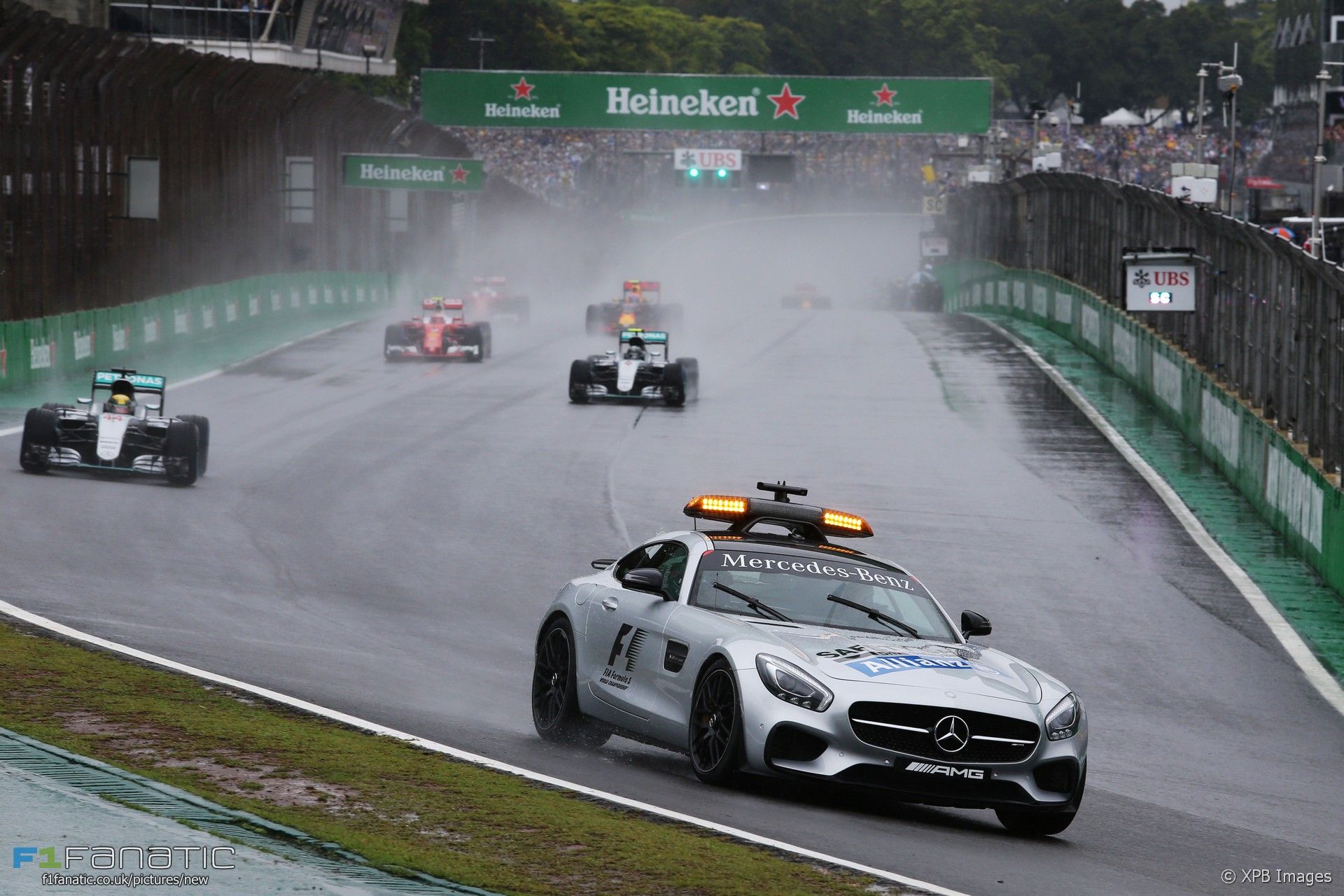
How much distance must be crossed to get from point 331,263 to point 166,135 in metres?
19.8

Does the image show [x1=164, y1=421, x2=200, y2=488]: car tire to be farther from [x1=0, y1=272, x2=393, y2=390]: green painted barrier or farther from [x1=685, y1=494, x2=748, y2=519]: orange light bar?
[x1=685, y1=494, x2=748, y2=519]: orange light bar

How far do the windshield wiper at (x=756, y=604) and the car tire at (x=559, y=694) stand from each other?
1.08 m

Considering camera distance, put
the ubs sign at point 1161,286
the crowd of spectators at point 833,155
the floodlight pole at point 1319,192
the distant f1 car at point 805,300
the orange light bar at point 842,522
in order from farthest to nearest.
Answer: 1. the crowd of spectators at point 833,155
2. the distant f1 car at point 805,300
3. the ubs sign at point 1161,286
4. the floodlight pole at point 1319,192
5. the orange light bar at point 842,522

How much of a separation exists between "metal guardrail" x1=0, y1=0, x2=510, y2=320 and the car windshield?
22567mm

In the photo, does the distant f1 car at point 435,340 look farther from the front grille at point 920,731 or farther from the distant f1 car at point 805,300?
the distant f1 car at point 805,300

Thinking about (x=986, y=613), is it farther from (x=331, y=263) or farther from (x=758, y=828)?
(x=331, y=263)

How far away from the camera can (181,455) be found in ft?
66.7

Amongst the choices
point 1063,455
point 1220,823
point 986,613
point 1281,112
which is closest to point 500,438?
point 1063,455

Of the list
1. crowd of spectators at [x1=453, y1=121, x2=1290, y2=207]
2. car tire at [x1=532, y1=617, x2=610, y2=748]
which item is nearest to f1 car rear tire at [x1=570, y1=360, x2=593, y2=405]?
car tire at [x1=532, y1=617, x2=610, y2=748]

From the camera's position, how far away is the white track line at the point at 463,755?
730cm

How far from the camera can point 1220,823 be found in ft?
31.2

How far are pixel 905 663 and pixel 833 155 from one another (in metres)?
106

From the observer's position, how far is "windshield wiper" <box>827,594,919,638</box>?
9.70m

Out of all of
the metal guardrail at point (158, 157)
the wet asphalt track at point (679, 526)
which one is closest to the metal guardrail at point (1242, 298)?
the wet asphalt track at point (679, 526)
